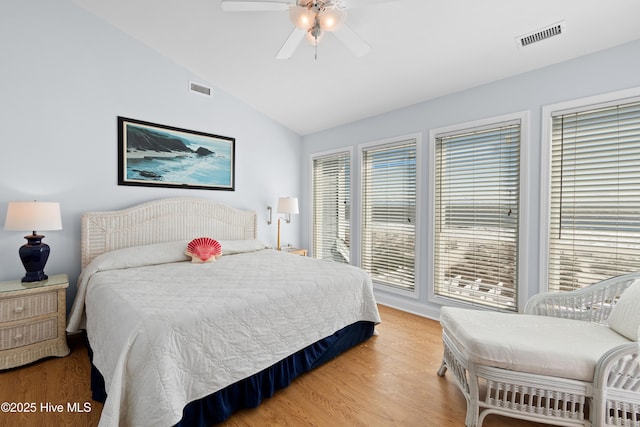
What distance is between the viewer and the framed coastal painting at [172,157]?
10.0ft

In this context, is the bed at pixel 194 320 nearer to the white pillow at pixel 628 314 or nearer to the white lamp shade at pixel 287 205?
the white lamp shade at pixel 287 205

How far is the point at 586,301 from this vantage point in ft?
6.31

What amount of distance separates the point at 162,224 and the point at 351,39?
2.78m

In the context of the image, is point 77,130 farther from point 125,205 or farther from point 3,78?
point 125,205

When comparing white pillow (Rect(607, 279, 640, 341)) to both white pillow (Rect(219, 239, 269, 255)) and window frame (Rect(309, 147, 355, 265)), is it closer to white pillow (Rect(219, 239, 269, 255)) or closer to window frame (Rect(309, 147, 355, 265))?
window frame (Rect(309, 147, 355, 265))

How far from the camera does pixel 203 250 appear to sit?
2898mm

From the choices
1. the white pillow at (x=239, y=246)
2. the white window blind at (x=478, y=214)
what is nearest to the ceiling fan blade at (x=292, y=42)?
the white window blind at (x=478, y=214)

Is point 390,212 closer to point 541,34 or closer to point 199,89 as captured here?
point 541,34

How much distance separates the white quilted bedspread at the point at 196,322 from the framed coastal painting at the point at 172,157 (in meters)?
1.19

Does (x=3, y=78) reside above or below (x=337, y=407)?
above

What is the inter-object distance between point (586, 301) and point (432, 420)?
1.38 meters

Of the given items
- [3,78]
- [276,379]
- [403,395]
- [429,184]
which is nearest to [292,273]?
[276,379]

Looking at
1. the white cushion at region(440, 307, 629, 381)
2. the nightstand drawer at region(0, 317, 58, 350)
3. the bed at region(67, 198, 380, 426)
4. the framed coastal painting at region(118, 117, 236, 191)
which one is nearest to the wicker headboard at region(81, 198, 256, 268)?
the bed at region(67, 198, 380, 426)

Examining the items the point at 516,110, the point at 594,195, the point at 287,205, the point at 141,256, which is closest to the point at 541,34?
the point at 516,110
